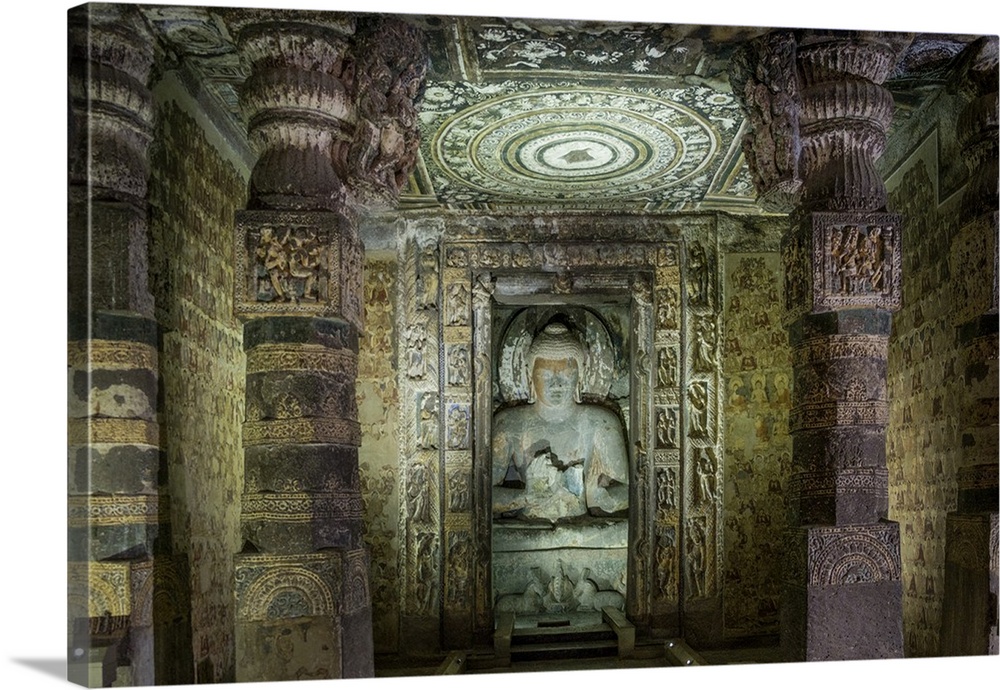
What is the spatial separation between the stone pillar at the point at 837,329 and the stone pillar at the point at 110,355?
10.2ft

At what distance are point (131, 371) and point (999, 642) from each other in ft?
15.3

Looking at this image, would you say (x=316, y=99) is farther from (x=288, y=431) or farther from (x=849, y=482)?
(x=849, y=482)

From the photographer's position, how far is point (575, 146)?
6.35 meters

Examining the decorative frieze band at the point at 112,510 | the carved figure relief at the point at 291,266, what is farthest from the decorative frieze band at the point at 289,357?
the decorative frieze band at the point at 112,510

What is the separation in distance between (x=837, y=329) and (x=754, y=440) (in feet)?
12.1

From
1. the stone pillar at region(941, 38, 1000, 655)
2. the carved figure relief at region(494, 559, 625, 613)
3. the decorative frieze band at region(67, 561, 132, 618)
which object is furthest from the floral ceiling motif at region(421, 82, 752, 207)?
the carved figure relief at region(494, 559, 625, 613)

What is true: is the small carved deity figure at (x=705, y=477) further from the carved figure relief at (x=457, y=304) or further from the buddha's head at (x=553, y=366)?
the carved figure relief at (x=457, y=304)

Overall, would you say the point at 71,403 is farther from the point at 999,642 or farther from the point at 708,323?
the point at 708,323

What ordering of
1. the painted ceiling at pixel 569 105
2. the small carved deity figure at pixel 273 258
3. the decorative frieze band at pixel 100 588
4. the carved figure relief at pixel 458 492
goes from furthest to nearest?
the carved figure relief at pixel 458 492 → the painted ceiling at pixel 569 105 → the small carved deity figure at pixel 273 258 → the decorative frieze band at pixel 100 588

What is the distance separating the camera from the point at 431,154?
21.3 feet

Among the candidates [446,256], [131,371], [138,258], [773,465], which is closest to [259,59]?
[138,258]

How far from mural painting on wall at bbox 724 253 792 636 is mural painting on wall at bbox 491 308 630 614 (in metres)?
1.21

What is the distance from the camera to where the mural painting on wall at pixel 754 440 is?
785 centimetres

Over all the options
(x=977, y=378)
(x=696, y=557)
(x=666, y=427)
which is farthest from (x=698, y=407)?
(x=977, y=378)
